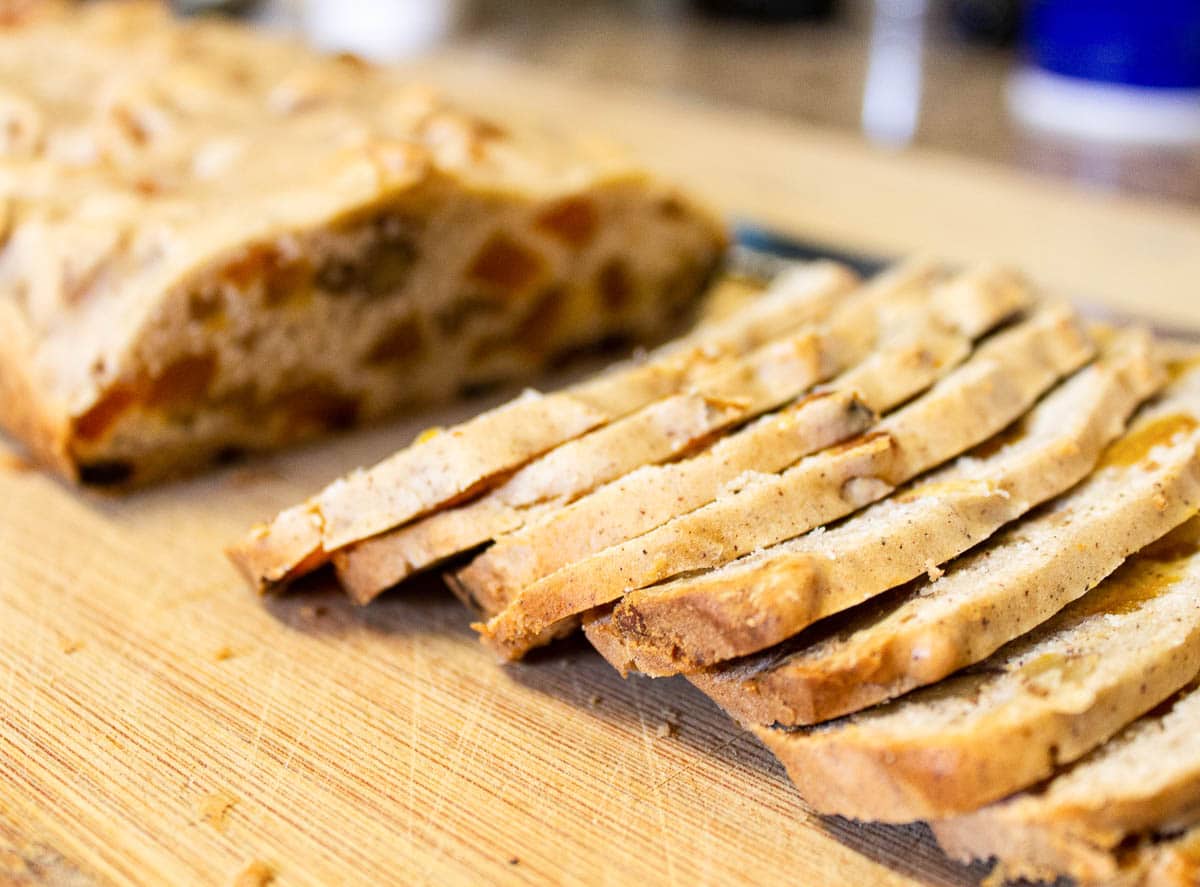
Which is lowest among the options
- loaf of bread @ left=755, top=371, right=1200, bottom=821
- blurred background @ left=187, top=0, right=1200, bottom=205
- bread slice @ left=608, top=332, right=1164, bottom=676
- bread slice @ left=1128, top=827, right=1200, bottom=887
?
blurred background @ left=187, top=0, right=1200, bottom=205

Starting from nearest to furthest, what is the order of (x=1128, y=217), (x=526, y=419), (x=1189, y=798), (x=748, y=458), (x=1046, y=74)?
(x=1189, y=798), (x=748, y=458), (x=526, y=419), (x=1128, y=217), (x=1046, y=74)

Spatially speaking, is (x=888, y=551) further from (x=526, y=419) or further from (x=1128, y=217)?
(x=1128, y=217)

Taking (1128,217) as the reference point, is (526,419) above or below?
above

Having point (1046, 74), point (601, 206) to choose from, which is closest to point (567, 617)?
point (601, 206)

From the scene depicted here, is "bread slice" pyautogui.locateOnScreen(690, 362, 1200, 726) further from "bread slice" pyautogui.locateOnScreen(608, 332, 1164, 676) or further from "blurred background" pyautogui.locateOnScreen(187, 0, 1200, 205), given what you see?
"blurred background" pyautogui.locateOnScreen(187, 0, 1200, 205)

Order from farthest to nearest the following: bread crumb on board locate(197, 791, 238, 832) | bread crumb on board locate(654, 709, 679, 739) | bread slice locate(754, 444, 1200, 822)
→ bread crumb on board locate(654, 709, 679, 739) < bread crumb on board locate(197, 791, 238, 832) < bread slice locate(754, 444, 1200, 822)

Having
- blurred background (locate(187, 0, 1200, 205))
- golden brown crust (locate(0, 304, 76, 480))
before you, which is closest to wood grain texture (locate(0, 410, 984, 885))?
golden brown crust (locate(0, 304, 76, 480))

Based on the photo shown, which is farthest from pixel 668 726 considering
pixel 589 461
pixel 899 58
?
pixel 899 58
